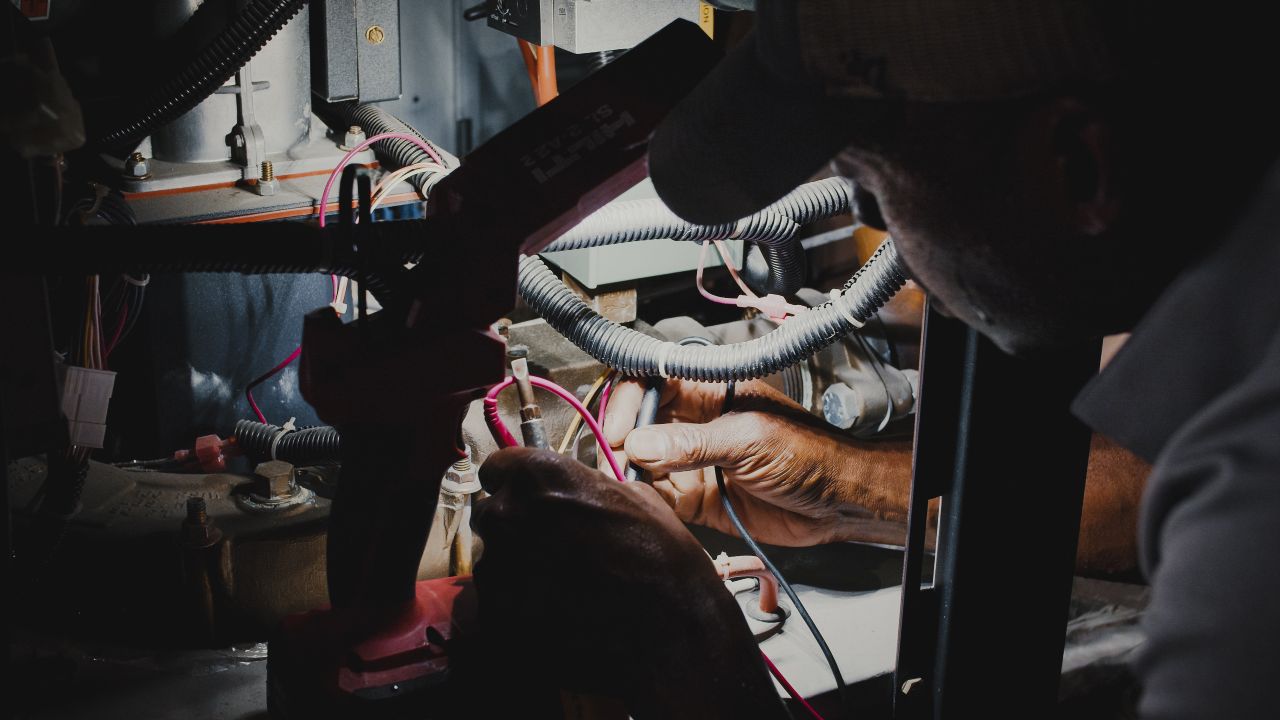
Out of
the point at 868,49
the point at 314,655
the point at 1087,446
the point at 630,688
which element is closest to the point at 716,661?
the point at 630,688

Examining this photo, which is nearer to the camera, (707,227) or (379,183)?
(707,227)

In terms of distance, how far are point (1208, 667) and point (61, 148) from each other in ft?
2.36

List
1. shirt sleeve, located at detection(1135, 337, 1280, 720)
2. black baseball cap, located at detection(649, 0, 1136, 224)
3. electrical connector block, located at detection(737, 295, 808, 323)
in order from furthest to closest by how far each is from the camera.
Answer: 1. electrical connector block, located at detection(737, 295, 808, 323)
2. black baseball cap, located at detection(649, 0, 1136, 224)
3. shirt sleeve, located at detection(1135, 337, 1280, 720)

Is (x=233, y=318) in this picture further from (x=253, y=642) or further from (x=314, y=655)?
(x=314, y=655)

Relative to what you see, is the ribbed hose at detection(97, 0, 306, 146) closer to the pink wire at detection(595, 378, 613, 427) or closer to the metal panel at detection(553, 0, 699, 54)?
the metal panel at detection(553, 0, 699, 54)

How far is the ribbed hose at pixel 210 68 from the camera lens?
44.9 inches

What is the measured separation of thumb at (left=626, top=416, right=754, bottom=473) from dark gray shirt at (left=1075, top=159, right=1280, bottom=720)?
32.5 inches

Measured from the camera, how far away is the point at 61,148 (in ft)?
2.31

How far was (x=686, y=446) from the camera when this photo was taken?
4.39 ft

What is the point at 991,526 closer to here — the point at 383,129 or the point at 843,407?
the point at 843,407

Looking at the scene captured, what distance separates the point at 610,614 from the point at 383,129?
0.80m

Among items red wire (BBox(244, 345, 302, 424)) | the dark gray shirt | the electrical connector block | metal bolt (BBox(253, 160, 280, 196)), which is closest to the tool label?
the electrical connector block

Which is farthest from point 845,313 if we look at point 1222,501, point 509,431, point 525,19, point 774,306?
point 1222,501

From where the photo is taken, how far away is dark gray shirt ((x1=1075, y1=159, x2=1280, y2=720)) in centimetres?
41
